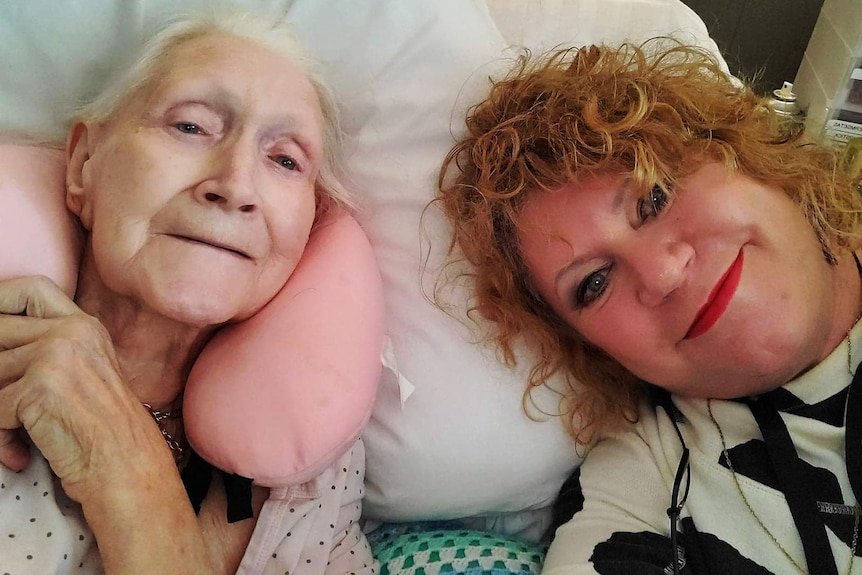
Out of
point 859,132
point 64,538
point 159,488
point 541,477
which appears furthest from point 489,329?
point 859,132

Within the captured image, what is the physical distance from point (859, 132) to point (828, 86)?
0.12 meters

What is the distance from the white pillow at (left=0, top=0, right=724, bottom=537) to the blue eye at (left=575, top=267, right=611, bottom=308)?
0.15 metres

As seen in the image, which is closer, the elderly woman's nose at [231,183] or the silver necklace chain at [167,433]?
the elderly woman's nose at [231,183]

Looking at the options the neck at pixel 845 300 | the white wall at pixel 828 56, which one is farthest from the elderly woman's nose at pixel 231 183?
the white wall at pixel 828 56

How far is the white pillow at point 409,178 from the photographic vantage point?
1151mm

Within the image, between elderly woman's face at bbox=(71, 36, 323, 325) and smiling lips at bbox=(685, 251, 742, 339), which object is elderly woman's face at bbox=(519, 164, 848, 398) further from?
elderly woman's face at bbox=(71, 36, 323, 325)

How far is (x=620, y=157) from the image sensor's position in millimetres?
1068

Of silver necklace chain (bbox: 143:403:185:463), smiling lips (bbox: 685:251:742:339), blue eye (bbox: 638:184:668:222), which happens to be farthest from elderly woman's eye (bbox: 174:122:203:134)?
smiling lips (bbox: 685:251:742:339)

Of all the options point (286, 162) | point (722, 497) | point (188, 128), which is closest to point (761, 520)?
point (722, 497)

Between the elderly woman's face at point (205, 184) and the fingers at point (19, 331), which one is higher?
the elderly woman's face at point (205, 184)

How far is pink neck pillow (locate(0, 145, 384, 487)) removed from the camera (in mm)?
974

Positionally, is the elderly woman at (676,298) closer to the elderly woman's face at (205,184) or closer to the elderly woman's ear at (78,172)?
the elderly woman's face at (205,184)

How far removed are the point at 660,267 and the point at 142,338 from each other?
0.73 m

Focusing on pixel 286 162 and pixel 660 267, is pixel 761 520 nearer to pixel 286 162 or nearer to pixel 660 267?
pixel 660 267
